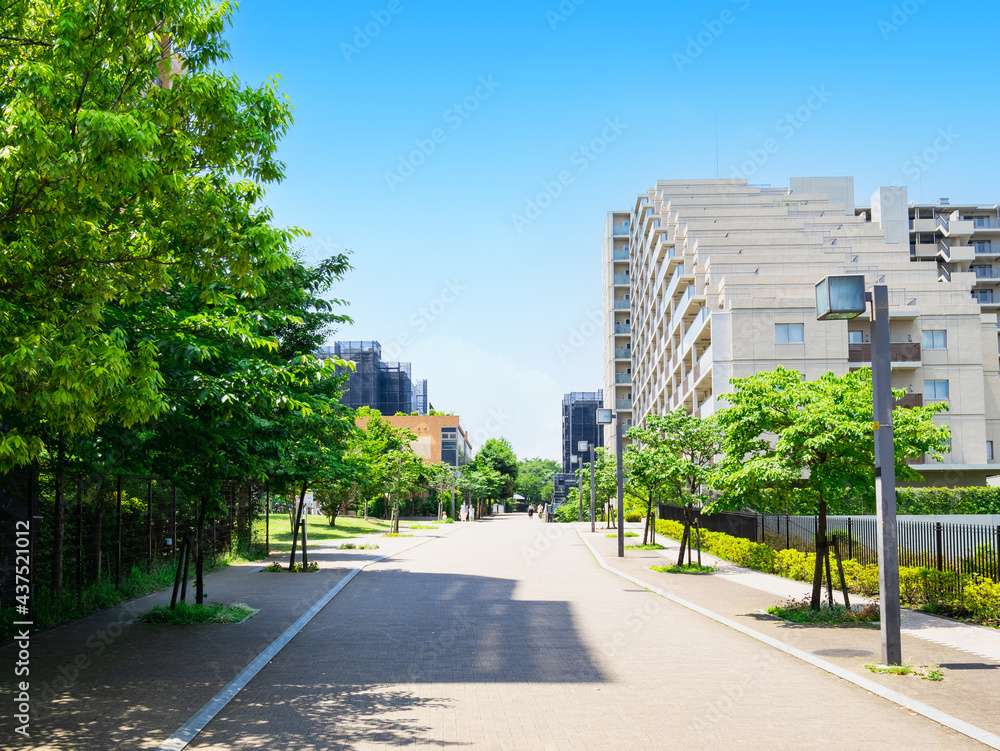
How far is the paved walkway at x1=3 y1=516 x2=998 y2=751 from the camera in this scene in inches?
285

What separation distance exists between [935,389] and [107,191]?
2000 inches

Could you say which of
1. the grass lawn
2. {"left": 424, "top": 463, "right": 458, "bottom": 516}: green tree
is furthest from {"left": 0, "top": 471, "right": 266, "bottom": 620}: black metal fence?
{"left": 424, "top": 463, "right": 458, "bottom": 516}: green tree

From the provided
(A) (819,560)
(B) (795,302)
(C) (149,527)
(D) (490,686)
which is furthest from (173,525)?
(B) (795,302)

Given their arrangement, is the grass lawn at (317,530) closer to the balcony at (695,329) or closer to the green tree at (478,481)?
the balcony at (695,329)

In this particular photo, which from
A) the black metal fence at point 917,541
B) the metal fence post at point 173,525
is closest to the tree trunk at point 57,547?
the metal fence post at point 173,525

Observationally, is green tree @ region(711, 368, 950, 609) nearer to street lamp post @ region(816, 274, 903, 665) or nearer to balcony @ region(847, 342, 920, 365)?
street lamp post @ region(816, 274, 903, 665)

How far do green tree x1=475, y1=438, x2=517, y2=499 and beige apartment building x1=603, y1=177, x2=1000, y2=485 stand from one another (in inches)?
Answer: 1487

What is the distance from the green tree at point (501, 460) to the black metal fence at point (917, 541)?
8812cm

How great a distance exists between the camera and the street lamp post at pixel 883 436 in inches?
385

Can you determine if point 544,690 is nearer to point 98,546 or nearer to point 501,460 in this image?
point 98,546

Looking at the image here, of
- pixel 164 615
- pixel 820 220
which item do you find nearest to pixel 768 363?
pixel 820 220

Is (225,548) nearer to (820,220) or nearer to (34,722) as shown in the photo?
(34,722)

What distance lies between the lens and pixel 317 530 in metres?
44.5

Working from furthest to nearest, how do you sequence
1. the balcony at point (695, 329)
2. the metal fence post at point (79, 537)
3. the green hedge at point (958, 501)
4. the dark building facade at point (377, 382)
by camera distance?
1. the dark building facade at point (377, 382)
2. the balcony at point (695, 329)
3. the green hedge at point (958, 501)
4. the metal fence post at point (79, 537)
